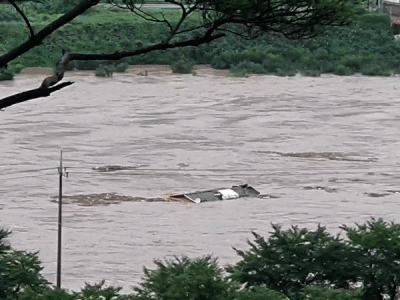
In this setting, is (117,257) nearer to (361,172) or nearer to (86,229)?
(86,229)

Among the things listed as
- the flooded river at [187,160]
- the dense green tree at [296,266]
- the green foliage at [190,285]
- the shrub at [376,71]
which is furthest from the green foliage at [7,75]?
Answer: the green foliage at [190,285]

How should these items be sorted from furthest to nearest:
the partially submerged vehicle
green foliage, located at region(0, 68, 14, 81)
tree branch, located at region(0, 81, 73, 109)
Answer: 1. green foliage, located at region(0, 68, 14, 81)
2. the partially submerged vehicle
3. tree branch, located at region(0, 81, 73, 109)

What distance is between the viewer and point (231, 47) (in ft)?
175

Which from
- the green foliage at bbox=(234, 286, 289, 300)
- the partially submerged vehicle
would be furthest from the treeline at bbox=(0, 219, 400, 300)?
the partially submerged vehicle

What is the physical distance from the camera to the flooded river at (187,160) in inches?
753

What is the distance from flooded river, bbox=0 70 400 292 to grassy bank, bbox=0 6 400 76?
2.49 meters

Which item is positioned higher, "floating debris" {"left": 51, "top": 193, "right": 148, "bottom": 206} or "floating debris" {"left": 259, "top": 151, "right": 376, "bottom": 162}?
"floating debris" {"left": 51, "top": 193, "right": 148, "bottom": 206}

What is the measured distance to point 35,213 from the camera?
21516mm

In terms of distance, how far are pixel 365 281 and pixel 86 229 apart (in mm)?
9983

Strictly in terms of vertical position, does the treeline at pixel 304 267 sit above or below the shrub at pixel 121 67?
above

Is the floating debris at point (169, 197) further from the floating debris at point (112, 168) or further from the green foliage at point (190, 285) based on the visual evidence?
the green foliage at point (190, 285)

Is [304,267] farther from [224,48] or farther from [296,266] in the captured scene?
[224,48]

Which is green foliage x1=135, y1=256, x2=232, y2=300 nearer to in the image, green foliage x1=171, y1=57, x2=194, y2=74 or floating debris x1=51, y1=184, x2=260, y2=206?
floating debris x1=51, y1=184, x2=260, y2=206

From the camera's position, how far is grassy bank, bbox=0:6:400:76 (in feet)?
162
